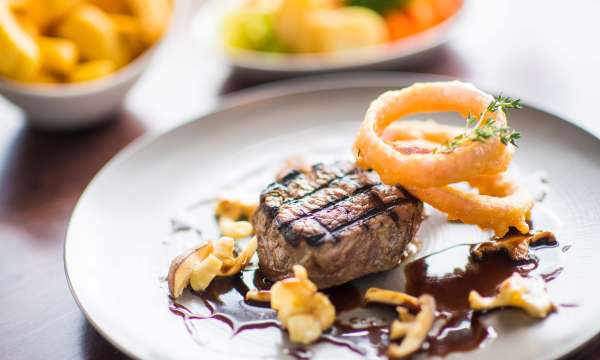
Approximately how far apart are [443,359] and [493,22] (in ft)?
11.7

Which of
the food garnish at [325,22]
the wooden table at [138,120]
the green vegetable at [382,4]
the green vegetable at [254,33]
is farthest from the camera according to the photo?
the green vegetable at [382,4]

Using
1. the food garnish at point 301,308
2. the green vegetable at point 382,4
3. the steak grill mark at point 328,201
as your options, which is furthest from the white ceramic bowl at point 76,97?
the food garnish at point 301,308

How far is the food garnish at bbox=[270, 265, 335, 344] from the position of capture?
2260 mm

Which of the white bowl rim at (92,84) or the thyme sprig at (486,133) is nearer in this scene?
the thyme sprig at (486,133)

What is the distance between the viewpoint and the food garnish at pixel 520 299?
2230mm

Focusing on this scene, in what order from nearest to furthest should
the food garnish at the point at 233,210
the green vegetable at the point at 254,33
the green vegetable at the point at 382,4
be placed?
the food garnish at the point at 233,210 → the green vegetable at the point at 254,33 → the green vegetable at the point at 382,4

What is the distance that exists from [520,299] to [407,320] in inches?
Answer: 14.1

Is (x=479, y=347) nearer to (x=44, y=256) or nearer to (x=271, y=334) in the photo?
(x=271, y=334)

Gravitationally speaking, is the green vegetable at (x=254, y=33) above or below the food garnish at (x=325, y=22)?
below

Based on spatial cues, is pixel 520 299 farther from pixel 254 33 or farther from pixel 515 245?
pixel 254 33

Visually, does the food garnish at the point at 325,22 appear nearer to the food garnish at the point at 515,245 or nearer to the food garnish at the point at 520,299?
the food garnish at the point at 515,245

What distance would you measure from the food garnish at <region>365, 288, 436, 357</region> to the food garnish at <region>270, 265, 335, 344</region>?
18cm

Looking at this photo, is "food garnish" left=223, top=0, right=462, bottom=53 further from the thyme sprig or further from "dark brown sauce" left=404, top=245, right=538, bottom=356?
"dark brown sauce" left=404, top=245, right=538, bottom=356

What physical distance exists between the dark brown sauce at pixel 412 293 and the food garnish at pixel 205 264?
4cm
